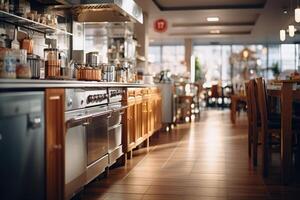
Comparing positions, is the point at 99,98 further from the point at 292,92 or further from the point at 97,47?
the point at 97,47

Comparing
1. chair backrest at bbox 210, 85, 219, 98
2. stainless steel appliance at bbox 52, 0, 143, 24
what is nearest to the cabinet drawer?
stainless steel appliance at bbox 52, 0, 143, 24

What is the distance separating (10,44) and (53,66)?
456 millimetres

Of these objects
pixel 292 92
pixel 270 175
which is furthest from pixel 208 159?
pixel 292 92

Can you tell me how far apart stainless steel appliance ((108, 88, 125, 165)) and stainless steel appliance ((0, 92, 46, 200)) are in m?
1.57

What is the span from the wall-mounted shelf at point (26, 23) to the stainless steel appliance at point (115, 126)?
92 centimetres

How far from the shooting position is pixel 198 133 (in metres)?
7.47

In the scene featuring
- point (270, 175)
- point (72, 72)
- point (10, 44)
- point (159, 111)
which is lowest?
point (270, 175)

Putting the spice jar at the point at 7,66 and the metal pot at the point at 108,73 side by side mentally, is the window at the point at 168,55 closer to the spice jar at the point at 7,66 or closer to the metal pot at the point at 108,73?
the metal pot at the point at 108,73

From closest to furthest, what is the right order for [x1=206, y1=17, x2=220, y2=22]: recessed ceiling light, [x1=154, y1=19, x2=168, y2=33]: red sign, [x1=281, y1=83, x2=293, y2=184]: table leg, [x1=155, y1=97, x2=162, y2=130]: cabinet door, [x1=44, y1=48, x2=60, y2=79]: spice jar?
[x1=44, y1=48, x2=60, y2=79]: spice jar
[x1=281, y1=83, x2=293, y2=184]: table leg
[x1=155, y1=97, x2=162, y2=130]: cabinet door
[x1=154, y1=19, x2=168, y2=33]: red sign
[x1=206, y1=17, x2=220, y2=22]: recessed ceiling light

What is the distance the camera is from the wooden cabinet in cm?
450

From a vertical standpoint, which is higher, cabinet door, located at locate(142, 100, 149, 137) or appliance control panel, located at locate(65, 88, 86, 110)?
appliance control panel, located at locate(65, 88, 86, 110)

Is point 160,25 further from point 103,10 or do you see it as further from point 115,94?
point 115,94

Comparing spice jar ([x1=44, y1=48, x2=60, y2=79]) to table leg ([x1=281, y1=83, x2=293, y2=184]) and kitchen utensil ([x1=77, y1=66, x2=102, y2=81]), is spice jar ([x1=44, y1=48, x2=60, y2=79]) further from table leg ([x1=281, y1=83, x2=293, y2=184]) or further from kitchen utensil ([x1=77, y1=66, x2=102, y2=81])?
table leg ([x1=281, y1=83, x2=293, y2=184])

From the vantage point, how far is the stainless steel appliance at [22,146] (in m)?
1.88
